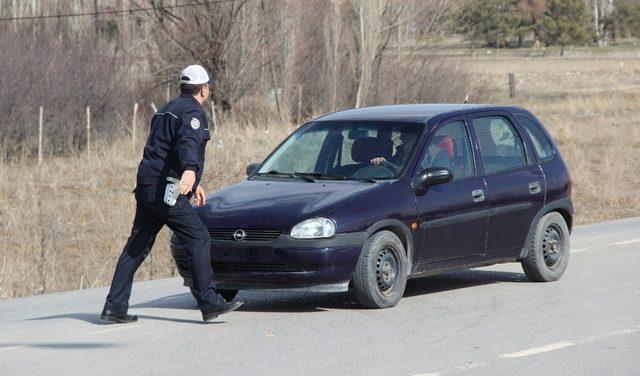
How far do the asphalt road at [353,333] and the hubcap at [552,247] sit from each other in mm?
261

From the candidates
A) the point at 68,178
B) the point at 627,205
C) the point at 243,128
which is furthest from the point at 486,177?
the point at 243,128

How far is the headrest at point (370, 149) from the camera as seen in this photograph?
35.1ft

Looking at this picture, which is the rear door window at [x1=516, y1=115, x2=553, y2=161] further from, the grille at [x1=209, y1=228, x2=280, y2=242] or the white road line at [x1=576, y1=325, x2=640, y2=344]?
the grille at [x1=209, y1=228, x2=280, y2=242]

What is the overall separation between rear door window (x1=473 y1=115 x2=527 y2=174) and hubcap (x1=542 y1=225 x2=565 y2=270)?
675 millimetres

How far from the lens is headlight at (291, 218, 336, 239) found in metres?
9.62

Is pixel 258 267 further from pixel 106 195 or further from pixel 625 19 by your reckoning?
pixel 625 19

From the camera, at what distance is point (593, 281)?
38.3 ft

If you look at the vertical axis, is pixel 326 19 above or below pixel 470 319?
above

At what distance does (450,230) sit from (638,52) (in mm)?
95678

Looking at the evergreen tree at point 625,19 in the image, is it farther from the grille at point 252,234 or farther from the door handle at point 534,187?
the grille at point 252,234

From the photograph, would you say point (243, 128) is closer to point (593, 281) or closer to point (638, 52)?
point (593, 281)

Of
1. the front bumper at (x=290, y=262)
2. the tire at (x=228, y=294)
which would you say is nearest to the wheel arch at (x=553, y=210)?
the front bumper at (x=290, y=262)

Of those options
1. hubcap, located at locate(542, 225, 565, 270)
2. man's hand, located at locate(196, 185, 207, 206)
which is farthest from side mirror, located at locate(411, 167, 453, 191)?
man's hand, located at locate(196, 185, 207, 206)

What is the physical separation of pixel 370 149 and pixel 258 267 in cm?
164
